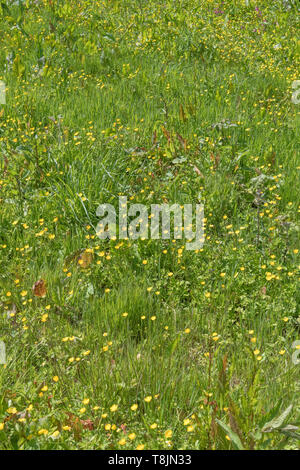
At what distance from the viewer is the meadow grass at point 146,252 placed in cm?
208

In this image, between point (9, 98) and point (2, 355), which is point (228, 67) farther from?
point (2, 355)

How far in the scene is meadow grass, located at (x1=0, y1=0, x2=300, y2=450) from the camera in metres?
2.08

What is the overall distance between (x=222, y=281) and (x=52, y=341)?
1020 millimetres

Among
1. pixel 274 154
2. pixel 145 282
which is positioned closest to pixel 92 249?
pixel 145 282

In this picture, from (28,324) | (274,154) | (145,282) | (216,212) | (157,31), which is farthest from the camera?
(157,31)

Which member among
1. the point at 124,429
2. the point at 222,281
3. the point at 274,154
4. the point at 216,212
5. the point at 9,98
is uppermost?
the point at 9,98

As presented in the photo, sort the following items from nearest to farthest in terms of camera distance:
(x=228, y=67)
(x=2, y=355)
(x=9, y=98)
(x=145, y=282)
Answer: (x=2, y=355) < (x=145, y=282) < (x=9, y=98) < (x=228, y=67)

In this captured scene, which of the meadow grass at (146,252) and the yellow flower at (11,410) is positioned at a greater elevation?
the meadow grass at (146,252)

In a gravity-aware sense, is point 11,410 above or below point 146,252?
below

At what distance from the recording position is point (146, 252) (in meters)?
3.13

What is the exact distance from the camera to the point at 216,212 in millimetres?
3482

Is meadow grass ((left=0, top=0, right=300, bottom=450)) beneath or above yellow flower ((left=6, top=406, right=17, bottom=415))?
above

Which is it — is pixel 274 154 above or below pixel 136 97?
below

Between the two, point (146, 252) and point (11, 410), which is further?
point (146, 252)
